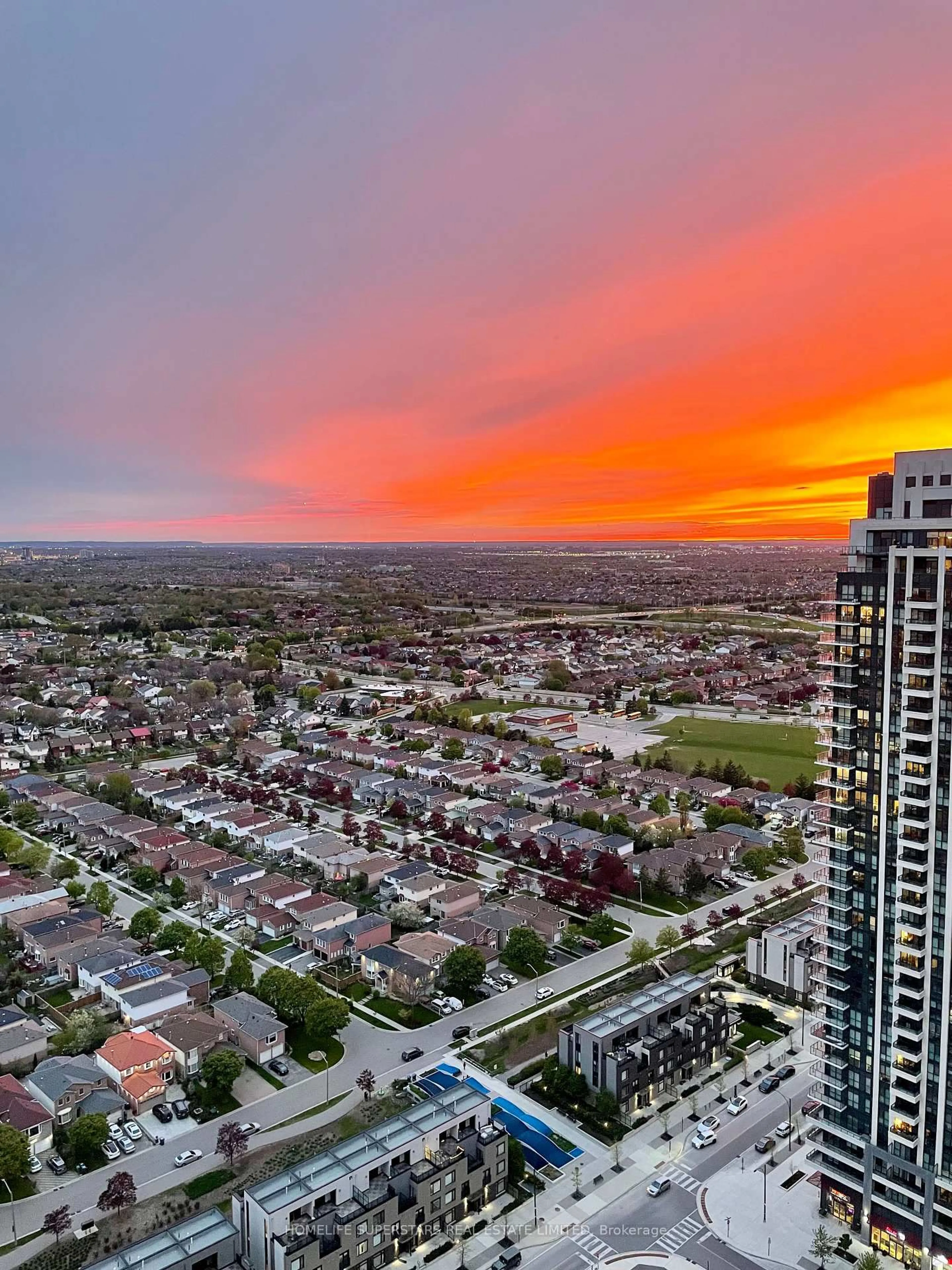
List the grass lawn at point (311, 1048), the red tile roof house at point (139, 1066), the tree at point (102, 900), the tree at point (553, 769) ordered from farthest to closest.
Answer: the tree at point (553, 769) → the tree at point (102, 900) → the grass lawn at point (311, 1048) → the red tile roof house at point (139, 1066)

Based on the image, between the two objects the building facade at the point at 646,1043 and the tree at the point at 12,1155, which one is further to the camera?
the building facade at the point at 646,1043

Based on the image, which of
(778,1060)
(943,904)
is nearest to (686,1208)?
(778,1060)

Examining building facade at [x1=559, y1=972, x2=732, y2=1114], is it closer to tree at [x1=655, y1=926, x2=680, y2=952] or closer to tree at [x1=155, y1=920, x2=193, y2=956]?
tree at [x1=655, y1=926, x2=680, y2=952]

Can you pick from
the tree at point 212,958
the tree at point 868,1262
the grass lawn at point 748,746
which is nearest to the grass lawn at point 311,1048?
the tree at point 212,958

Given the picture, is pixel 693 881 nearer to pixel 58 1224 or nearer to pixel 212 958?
pixel 212 958

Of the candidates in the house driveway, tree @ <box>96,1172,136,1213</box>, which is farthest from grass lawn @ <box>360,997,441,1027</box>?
tree @ <box>96,1172,136,1213</box>

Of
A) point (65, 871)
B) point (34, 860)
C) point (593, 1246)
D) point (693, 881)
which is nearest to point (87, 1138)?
point (593, 1246)

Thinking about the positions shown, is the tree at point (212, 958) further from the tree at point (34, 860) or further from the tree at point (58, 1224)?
the tree at point (34, 860)
